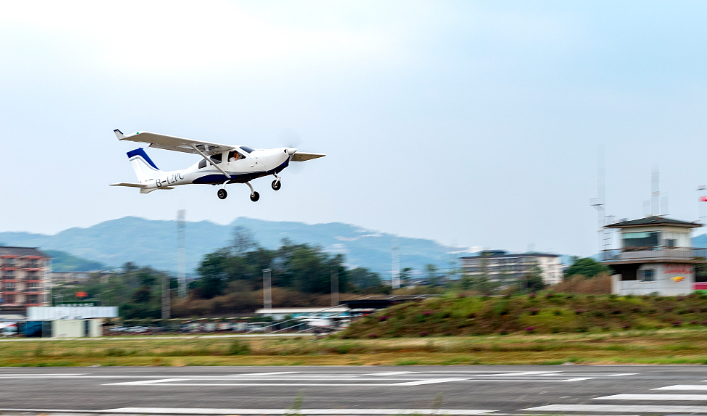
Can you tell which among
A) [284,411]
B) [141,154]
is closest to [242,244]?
[141,154]

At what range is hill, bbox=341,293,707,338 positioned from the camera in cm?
3841

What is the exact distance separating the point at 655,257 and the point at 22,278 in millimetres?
147290

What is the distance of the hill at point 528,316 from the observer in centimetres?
3841

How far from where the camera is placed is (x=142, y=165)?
3844 cm

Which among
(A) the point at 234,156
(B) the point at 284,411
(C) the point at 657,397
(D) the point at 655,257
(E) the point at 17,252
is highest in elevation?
(A) the point at 234,156

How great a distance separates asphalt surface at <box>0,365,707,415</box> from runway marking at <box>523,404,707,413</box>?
0.01 meters

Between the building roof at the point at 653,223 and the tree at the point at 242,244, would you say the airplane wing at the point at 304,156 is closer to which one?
the building roof at the point at 653,223

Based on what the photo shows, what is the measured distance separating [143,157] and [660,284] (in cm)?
3496

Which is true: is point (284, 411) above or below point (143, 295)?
above

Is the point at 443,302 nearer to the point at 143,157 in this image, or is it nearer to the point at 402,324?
the point at 402,324

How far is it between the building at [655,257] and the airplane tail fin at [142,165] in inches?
1308

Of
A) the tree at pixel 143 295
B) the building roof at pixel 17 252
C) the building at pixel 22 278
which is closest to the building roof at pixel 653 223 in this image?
the tree at pixel 143 295

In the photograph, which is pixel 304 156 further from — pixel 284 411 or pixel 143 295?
pixel 143 295

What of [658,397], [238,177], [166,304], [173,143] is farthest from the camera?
[166,304]
